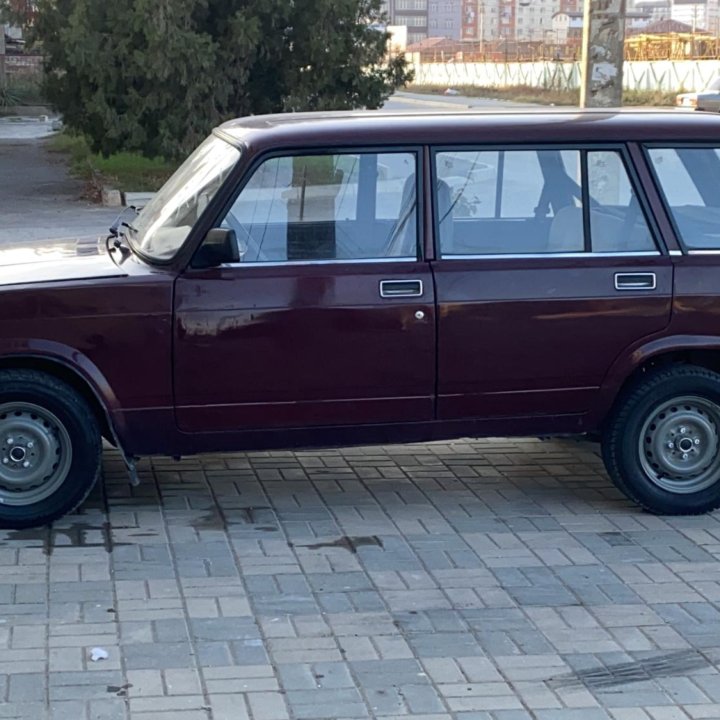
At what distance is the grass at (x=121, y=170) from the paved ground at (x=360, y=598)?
573 inches

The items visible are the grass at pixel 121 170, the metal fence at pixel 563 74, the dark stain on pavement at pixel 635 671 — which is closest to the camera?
the dark stain on pavement at pixel 635 671

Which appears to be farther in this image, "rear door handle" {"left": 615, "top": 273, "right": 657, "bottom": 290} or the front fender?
"rear door handle" {"left": 615, "top": 273, "right": 657, "bottom": 290}

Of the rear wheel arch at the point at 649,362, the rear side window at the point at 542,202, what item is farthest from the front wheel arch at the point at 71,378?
the rear wheel arch at the point at 649,362

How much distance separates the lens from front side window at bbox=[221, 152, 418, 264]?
5.94 meters

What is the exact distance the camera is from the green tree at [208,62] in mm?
19141

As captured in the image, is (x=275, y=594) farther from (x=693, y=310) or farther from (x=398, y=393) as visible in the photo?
(x=693, y=310)

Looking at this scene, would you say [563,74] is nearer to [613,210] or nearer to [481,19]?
[613,210]

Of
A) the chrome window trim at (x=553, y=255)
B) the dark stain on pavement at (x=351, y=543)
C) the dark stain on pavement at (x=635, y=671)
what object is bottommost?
the dark stain on pavement at (x=351, y=543)

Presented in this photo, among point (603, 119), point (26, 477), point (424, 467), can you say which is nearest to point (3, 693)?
point (26, 477)

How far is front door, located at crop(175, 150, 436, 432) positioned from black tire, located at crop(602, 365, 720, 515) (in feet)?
3.07

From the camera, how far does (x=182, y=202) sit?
622cm

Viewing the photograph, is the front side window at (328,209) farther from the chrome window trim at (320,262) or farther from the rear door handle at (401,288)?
the rear door handle at (401,288)

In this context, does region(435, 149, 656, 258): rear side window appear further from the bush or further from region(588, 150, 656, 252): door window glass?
the bush

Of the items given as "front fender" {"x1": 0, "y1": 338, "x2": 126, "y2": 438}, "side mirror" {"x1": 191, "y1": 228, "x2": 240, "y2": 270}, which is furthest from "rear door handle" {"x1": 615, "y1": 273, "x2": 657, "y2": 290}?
"front fender" {"x1": 0, "y1": 338, "x2": 126, "y2": 438}
